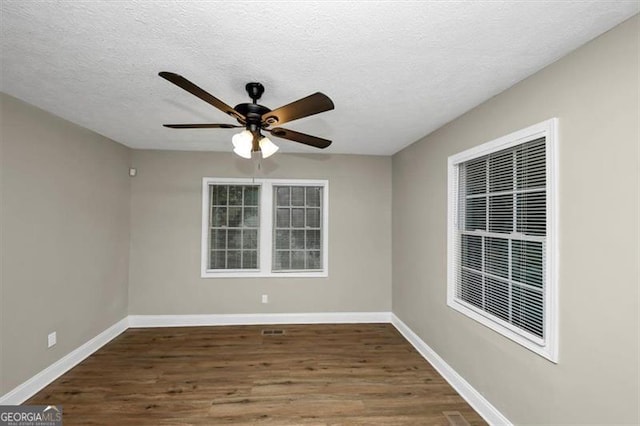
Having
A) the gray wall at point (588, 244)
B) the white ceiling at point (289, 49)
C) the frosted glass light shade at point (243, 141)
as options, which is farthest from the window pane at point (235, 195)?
the gray wall at point (588, 244)

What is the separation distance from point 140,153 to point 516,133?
458cm

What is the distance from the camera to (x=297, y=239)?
4480 millimetres

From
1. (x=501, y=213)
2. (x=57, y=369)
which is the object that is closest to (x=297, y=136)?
(x=501, y=213)

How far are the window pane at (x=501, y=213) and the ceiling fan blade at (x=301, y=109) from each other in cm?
160

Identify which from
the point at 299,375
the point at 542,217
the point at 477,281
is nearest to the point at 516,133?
the point at 542,217

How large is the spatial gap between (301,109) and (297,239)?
9.81ft

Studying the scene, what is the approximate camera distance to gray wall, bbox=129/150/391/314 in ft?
13.7

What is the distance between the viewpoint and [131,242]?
415 centimetres

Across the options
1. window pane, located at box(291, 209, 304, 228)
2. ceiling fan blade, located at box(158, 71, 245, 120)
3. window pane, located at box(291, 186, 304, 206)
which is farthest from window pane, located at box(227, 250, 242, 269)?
ceiling fan blade, located at box(158, 71, 245, 120)

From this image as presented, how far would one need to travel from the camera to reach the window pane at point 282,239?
4441mm

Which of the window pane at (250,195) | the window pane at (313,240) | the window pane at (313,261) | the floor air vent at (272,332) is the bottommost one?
the floor air vent at (272,332)

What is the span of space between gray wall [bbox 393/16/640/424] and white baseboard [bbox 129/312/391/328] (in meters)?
2.18

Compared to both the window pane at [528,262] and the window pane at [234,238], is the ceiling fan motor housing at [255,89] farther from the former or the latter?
the window pane at [234,238]

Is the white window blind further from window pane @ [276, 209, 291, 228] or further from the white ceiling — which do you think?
window pane @ [276, 209, 291, 228]
